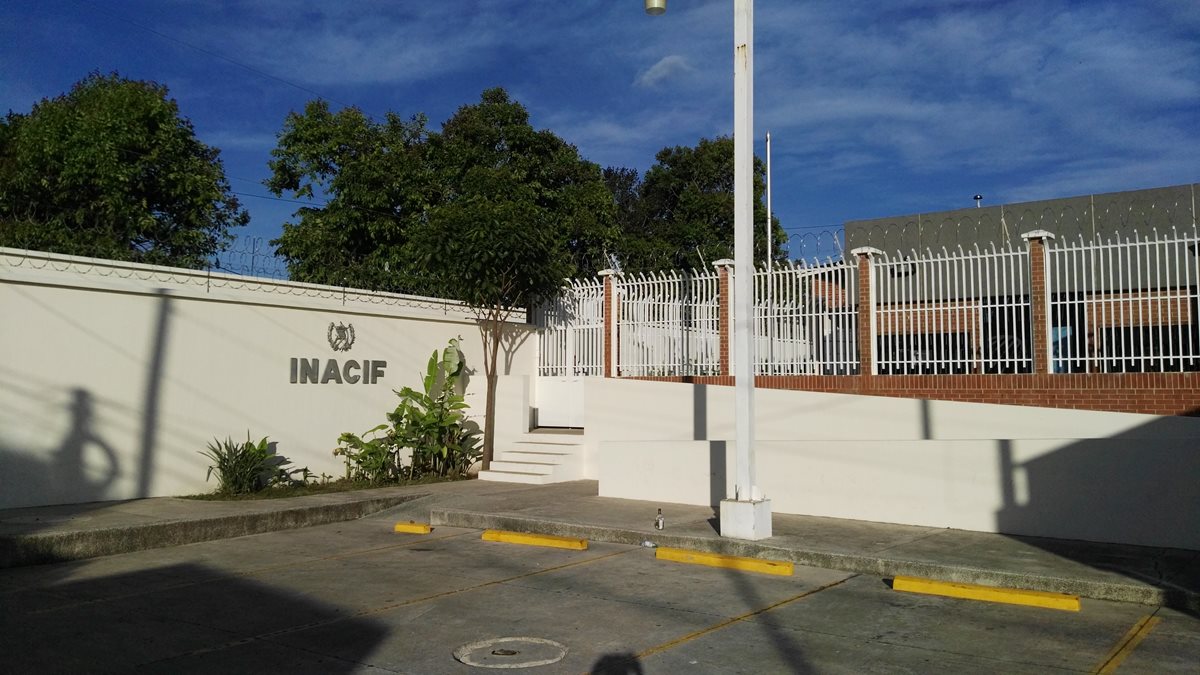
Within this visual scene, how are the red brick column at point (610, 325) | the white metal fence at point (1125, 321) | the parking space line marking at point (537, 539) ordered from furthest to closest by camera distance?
the red brick column at point (610, 325), the white metal fence at point (1125, 321), the parking space line marking at point (537, 539)

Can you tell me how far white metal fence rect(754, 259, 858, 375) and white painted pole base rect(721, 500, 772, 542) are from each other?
4491 millimetres

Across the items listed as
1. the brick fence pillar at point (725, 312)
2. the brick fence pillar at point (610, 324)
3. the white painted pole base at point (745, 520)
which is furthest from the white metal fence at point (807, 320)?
the white painted pole base at point (745, 520)

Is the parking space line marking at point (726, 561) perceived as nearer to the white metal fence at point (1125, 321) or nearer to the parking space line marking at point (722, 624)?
the parking space line marking at point (722, 624)

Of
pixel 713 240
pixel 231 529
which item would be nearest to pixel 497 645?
pixel 231 529

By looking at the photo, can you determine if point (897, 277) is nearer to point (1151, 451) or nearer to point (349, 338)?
point (1151, 451)

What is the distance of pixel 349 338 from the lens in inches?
566

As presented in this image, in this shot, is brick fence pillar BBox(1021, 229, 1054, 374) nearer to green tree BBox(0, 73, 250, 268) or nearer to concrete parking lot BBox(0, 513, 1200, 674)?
concrete parking lot BBox(0, 513, 1200, 674)

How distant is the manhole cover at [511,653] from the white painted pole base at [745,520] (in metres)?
3.41

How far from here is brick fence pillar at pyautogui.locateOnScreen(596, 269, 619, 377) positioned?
15.5 meters

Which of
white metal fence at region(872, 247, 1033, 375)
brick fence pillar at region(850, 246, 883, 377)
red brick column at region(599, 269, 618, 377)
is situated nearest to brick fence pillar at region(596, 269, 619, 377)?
red brick column at region(599, 269, 618, 377)

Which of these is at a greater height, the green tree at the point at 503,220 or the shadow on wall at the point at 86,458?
the green tree at the point at 503,220

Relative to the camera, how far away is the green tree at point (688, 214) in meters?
30.7

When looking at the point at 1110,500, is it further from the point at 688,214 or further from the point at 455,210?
the point at 688,214

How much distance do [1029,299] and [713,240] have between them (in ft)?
68.3
